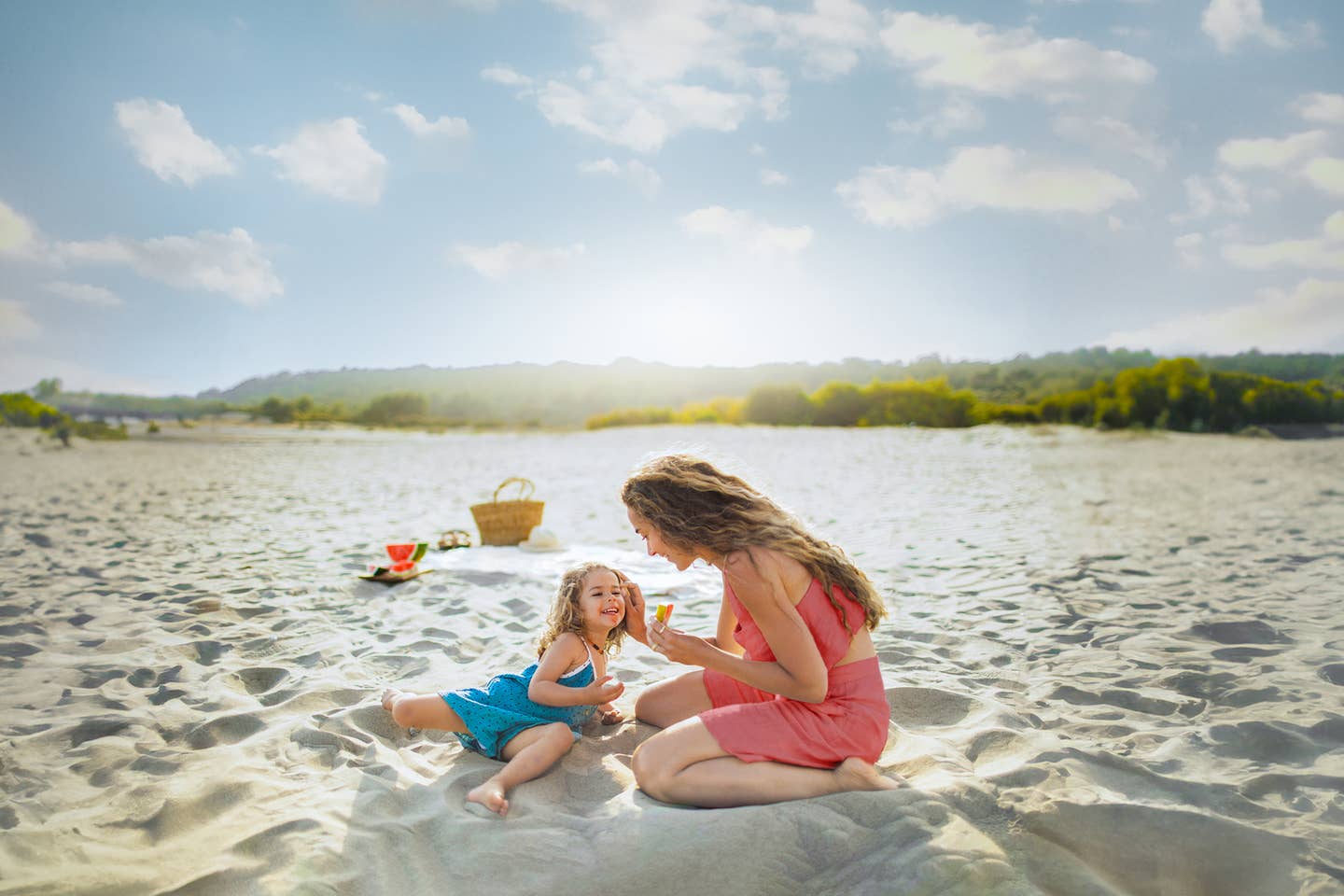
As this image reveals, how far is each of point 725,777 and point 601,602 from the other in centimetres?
73

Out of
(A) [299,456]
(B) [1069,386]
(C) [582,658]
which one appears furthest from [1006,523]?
(B) [1069,386]

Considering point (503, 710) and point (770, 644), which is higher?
point (770, 644)

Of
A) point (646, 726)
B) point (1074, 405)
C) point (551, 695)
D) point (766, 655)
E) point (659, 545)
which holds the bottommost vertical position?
point (646, 726)

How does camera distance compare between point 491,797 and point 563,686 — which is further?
point 563,686

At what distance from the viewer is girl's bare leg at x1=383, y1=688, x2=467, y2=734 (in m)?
2.62

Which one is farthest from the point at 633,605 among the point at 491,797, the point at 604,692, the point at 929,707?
the point at 929,707

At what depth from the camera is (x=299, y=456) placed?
61.0ft

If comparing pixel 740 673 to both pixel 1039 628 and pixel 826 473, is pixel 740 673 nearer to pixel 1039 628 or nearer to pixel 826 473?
pixel 1039 628

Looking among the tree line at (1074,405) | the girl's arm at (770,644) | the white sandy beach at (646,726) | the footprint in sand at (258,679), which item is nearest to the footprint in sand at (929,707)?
the white sandy beach at (646,726)

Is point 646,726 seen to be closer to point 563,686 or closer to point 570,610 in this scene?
point 563,686

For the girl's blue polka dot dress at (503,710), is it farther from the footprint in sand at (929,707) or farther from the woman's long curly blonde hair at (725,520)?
the footprint in sand at (929,707)

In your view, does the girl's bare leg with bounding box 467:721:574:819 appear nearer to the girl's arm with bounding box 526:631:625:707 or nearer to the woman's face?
the girl's arm with bounding box 526:631:625:707

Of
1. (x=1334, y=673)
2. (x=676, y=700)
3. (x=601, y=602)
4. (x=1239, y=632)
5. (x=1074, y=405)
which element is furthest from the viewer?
(x=1074, y=405)

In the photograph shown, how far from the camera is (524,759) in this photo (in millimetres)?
2385
